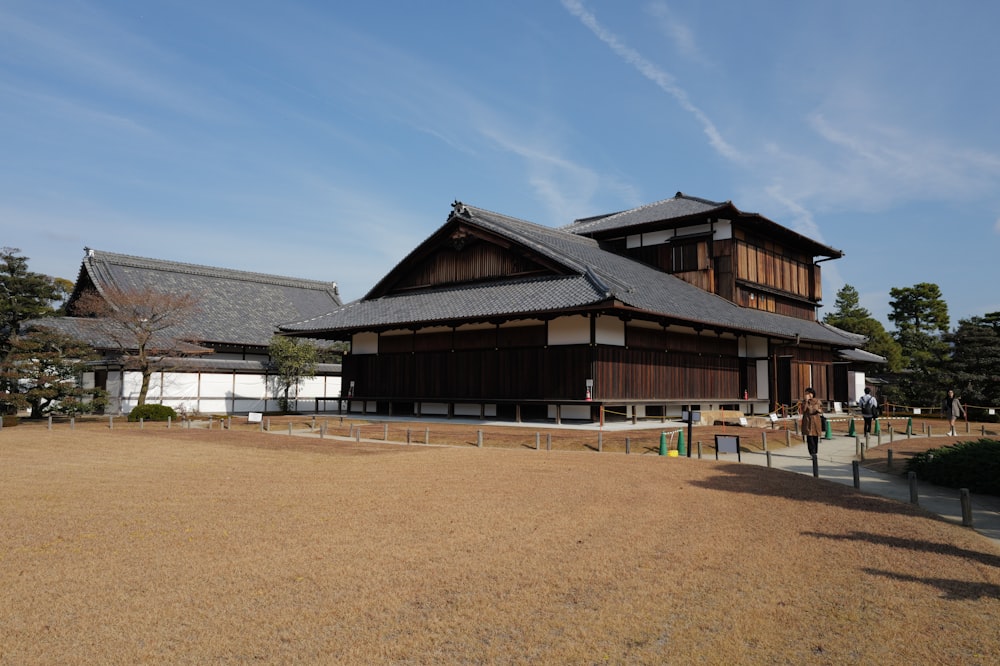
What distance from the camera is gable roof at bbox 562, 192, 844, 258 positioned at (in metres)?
31.7

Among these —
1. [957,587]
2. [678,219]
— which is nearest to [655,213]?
[678,219]

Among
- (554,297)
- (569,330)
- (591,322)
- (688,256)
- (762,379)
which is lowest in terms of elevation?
(762,379)

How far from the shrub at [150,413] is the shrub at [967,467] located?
86.4 feet

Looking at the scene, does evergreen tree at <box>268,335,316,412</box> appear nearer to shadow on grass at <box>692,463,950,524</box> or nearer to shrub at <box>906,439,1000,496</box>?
shadow on grass at <box>692,463,950,524</box>

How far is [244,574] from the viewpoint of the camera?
6.76m

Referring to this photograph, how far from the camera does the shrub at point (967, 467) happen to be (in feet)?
40.6

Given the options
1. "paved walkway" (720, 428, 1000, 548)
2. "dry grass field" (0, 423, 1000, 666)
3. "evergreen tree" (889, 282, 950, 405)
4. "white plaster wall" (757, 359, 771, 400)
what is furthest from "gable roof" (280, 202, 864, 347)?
"evergreen tree" (889, 282, 950, 405)

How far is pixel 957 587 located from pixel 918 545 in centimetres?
166

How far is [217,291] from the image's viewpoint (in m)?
43.6

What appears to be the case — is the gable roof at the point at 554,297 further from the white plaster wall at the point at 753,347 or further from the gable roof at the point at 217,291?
the gable roof at the point at 217,291

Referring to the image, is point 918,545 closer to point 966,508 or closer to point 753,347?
point 966,508

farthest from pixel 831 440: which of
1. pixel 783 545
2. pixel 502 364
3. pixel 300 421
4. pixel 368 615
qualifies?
pixel 368 615

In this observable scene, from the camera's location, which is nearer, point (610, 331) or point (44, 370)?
point (610, 331)

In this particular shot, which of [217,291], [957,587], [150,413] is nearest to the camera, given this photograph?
[957,587]
